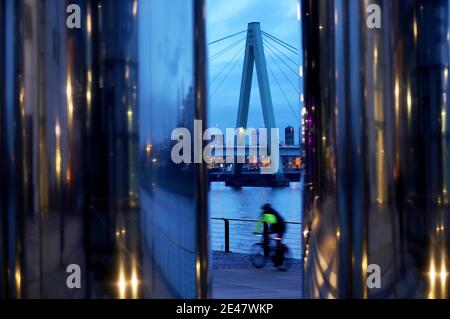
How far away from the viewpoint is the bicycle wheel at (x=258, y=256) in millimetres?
8641

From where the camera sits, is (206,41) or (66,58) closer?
(66,58)

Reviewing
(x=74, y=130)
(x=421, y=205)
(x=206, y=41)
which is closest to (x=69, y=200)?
(x=74, y=130)

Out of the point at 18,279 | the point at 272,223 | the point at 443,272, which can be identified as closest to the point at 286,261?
the point at 272,223

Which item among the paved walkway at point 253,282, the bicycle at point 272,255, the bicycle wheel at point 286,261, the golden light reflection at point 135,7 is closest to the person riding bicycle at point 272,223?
the bicycle at point 272,255

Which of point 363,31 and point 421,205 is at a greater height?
point 363,31

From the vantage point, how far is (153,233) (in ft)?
6.56

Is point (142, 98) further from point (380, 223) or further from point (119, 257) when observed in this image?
point (380, 223)

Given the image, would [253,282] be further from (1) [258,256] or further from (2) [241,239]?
(2) [241,239]

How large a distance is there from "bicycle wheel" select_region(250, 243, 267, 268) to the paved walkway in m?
0.10

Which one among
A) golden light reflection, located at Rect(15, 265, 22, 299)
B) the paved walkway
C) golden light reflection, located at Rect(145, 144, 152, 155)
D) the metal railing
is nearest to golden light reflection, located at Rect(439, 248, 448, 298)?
golden light reflection, located at Rect(145, 144, 152, 155)

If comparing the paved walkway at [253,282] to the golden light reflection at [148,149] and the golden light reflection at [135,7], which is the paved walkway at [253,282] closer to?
the golden light reflection at [148,149]

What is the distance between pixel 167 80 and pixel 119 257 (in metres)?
0.63

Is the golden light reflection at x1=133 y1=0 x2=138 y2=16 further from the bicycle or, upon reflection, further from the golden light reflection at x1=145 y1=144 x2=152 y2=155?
the bicycle

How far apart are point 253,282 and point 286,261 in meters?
2.41
